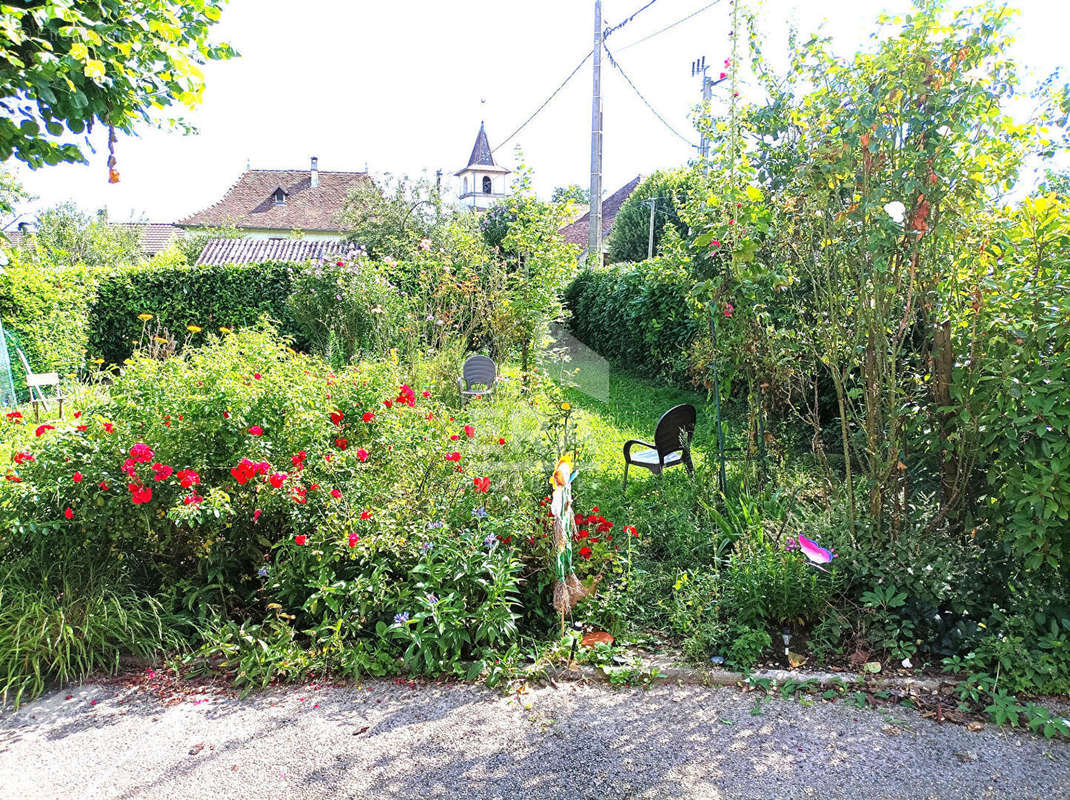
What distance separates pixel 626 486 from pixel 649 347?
589cm

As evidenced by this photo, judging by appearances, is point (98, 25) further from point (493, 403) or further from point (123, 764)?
point (493, 403)

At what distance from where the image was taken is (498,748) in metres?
2.50

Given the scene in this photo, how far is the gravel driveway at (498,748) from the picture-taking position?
229 centimetres

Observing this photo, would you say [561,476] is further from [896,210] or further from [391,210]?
[391,210]

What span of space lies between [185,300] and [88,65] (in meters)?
11.4

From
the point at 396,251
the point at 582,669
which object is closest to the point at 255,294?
the point at 396,251

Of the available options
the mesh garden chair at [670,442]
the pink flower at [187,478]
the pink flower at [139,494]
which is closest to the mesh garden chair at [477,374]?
the mesh garden chair at [670,442]

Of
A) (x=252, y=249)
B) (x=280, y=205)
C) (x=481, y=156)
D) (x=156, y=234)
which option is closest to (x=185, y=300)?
(x=252, y=249)

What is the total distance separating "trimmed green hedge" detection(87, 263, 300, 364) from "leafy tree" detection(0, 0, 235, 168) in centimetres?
958

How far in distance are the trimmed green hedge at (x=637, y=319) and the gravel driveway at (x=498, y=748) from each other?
597 cm

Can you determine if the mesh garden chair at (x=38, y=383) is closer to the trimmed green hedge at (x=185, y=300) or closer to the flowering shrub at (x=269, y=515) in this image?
the trimmed green hedge at (x=185, y=300)

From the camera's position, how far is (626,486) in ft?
16.8

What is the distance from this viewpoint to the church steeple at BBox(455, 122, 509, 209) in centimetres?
4928

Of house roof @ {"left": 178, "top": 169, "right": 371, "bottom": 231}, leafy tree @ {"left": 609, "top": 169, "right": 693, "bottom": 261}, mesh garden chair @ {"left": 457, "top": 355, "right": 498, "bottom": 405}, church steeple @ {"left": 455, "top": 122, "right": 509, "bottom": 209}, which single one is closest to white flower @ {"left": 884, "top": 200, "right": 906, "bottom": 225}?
mesh garden chair @ {"left": 457, "top": 355, "right": 498, "bottom": 405}
